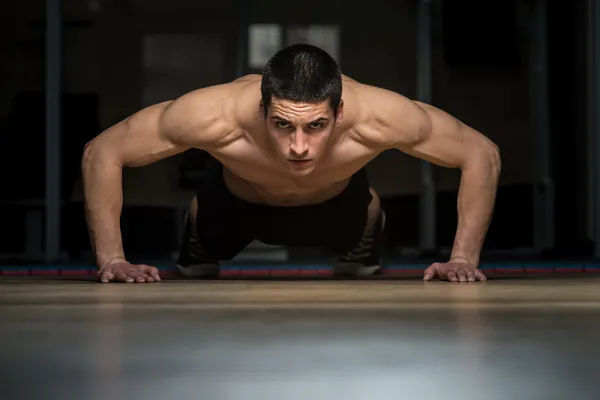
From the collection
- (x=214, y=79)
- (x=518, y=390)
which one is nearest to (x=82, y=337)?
(x=518, y=390)

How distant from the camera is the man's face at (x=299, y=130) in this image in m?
2.86

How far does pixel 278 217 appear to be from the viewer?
12.2 ft

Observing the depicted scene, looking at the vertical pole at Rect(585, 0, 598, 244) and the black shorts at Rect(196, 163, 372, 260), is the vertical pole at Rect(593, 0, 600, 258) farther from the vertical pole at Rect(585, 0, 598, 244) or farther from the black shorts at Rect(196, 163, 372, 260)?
the black shorts at Rect(196, 163, 372, 260)

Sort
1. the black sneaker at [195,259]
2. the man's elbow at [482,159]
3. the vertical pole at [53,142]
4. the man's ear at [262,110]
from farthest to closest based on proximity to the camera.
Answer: the vertical pole at [53,142] → the black sneaker at [195,259] → the man's elbow at [482,159] → the man's ear at [262,110]

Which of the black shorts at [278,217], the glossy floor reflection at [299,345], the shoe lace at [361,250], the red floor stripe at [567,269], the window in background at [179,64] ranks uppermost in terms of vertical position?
the window in background at [179,64]

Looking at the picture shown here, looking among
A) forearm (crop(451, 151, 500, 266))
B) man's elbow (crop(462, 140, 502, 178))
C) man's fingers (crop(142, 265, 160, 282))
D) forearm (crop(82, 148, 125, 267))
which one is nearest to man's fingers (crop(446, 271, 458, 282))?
forearm (crop(451, 151, 500, 266))

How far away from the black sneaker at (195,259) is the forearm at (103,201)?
726 mm

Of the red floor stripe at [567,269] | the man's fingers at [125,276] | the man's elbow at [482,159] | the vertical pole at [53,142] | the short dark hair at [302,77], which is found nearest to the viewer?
the short dark hair at [302,77]

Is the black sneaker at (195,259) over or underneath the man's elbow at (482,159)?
underneath

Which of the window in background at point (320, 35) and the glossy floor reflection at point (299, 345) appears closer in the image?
the glossy floor reflection at point (299, 345)

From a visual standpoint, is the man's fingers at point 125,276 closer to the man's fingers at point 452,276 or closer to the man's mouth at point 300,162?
the man's mouth at point 300,162

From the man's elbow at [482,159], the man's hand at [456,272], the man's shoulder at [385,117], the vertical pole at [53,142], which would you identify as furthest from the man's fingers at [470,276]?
the vertical pole at [53,142]

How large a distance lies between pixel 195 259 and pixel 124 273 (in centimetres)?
82

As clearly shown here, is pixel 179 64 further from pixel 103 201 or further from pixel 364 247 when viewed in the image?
pixel 103 201
